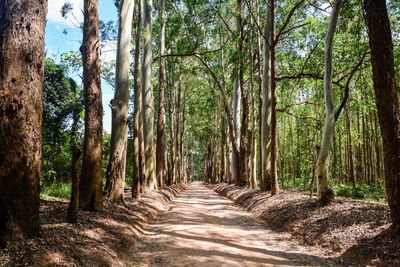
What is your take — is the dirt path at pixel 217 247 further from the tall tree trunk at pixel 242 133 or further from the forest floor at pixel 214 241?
the tall tree trunk at pixel 242 133

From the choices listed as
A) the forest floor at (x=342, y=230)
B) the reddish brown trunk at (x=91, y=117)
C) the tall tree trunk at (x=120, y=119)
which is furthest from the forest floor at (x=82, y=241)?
the forest floor at (x=342, y=230)

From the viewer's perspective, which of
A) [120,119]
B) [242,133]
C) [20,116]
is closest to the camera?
[20,116]

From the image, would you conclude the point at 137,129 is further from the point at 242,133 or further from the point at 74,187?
the point at 242,133

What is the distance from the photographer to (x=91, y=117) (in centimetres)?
695

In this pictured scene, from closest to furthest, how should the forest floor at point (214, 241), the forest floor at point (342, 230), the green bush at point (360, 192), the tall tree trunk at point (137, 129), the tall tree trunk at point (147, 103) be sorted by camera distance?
the forest floor at point (214, 241) → the forest floor at point (342, 230) → the tall tree trunk at point (137, 129) → the green bush at point (360, 192) → the tall tree trunk at point (147, 103)

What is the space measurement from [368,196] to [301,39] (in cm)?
909

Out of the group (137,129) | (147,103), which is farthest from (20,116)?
(147,103)

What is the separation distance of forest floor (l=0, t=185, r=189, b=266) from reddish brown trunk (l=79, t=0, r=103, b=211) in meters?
0.52

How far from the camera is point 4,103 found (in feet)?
11.9

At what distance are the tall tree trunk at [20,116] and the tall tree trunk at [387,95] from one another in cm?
554

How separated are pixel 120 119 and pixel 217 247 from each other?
16.7 feet

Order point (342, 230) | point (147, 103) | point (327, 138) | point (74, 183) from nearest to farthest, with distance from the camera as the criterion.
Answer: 1. point (74, 183)
2. point (342, 230)
3. point (327, 138)
4. point (147, 103)

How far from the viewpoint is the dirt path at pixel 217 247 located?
191 inches

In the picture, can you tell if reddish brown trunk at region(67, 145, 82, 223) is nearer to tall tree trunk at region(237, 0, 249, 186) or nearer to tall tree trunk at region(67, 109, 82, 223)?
tall tree trunk at region(67, 109, 82, 223)
